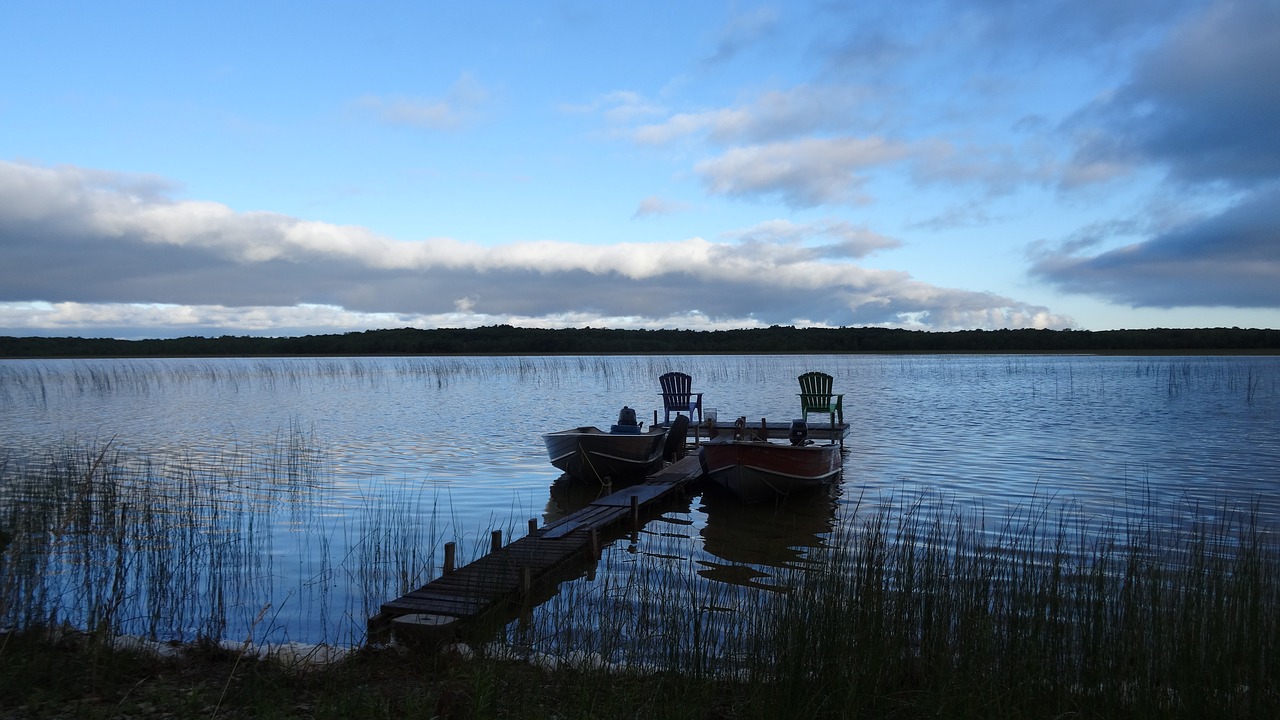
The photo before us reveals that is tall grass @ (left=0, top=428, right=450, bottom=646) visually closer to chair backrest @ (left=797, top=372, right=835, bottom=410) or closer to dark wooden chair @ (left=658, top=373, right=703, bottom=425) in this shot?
dark wooden chair @ (left=658, top=373, right=703, bottom=425)

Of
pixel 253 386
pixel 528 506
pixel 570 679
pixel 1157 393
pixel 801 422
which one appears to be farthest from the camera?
pixel 253 386

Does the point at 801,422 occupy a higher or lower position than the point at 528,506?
higher

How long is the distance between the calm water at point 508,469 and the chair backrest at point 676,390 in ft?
9.83

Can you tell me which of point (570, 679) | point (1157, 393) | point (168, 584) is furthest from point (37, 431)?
point (1157, 393)

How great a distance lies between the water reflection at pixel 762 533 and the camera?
7.52 m

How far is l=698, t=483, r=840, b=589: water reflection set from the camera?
752 centimetres

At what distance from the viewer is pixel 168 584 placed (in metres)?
6.46

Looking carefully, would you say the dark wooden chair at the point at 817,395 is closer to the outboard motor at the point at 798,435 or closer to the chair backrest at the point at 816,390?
the chair backrest at the point at 816,390

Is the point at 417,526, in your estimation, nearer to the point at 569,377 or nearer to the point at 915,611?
the point at 915,611

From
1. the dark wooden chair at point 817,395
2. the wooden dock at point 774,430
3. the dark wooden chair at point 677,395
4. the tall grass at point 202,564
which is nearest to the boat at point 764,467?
the wooden dock at point 774,430

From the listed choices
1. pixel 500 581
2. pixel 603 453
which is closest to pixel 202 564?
pixel 500 581

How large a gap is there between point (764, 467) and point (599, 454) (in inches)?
111

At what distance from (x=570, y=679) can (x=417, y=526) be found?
4.73 meters

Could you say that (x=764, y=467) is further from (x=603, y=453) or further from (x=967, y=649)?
(x=967, y=649)
